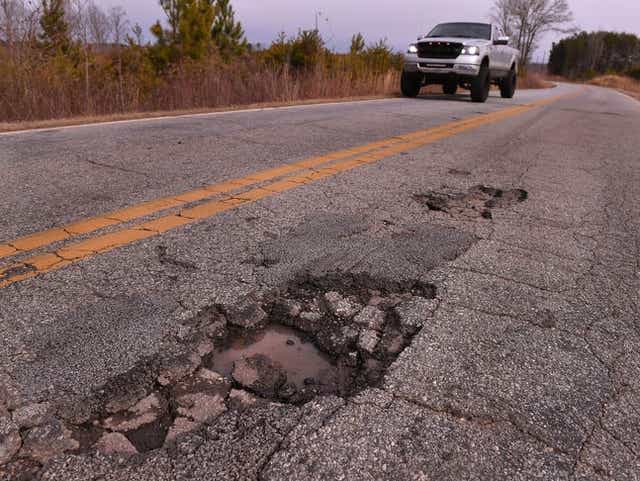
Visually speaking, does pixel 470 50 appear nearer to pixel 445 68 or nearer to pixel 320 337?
pixel 445 68

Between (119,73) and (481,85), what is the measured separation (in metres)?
7.96

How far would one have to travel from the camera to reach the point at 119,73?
26.5 feet

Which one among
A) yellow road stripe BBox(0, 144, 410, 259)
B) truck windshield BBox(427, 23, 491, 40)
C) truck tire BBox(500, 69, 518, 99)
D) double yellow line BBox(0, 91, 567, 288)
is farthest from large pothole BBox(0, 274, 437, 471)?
truck tire BBox(500, 69, 518, 99)

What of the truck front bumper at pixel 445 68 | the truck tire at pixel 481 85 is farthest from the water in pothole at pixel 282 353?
the truck tire at pixel 481 85

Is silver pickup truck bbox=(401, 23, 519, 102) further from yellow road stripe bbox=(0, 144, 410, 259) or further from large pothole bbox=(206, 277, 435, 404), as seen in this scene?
large pothole bbox=(206, 277, 435, 404)

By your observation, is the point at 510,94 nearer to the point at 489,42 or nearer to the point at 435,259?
the point at 489,42

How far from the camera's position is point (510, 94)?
49.0ft

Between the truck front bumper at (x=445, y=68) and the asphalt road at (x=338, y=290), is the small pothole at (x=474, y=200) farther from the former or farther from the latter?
the truck front bumper at (x=445, y=68)

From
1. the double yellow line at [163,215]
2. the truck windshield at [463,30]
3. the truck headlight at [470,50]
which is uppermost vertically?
the truck windshield at [463,30]

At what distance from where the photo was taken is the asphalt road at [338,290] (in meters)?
1.22

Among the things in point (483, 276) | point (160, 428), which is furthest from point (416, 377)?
point (483, 276)

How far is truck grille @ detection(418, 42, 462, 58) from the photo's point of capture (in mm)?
11102

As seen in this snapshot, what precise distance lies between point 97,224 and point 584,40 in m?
100

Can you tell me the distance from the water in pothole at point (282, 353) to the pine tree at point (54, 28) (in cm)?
730
